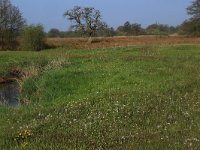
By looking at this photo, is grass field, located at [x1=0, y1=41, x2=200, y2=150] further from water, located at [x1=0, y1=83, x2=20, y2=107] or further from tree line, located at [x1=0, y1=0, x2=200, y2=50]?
tree line, located at [x1=0, y1=0, x2=200, y2=50]

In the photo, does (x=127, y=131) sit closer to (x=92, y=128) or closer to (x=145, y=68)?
(x=92, y=128)

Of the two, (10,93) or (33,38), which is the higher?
(33,38)

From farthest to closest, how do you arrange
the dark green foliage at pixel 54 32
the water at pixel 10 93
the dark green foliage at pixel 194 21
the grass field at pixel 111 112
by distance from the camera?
the dark green foliage at pixel 54 32 < the dark green foliage at pixel 194 21 < the water at pixel 10 93 < the grass field at pixel 111 112

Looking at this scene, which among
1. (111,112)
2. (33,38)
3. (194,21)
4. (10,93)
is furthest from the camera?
(194,21)

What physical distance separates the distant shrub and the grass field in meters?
28.7

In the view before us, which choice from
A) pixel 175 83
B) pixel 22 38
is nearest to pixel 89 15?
pixel 22 38

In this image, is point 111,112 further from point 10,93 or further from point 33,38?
point 33,38

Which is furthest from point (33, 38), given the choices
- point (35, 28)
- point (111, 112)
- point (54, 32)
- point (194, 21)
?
point (111, 112)

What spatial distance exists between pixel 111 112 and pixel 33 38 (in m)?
39.5

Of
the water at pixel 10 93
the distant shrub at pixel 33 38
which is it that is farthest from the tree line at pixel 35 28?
the water at pixel 10 93

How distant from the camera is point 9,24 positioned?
55094 mm

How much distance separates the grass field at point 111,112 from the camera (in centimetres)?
918

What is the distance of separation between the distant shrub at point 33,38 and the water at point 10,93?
23.7 m

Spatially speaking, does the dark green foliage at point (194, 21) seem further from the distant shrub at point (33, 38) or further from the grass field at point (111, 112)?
the grass field at point (111, 112)
